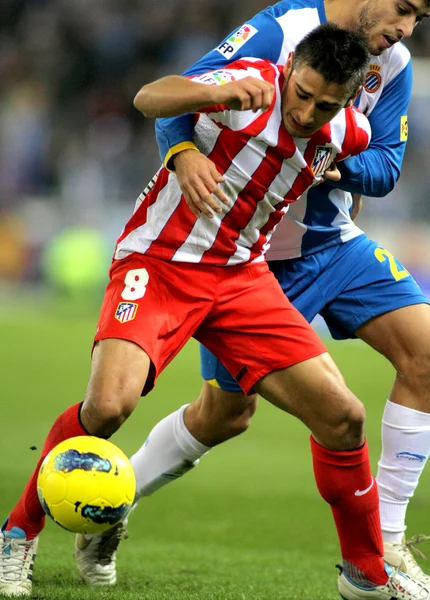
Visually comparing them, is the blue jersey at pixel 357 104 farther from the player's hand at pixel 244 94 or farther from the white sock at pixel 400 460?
the white sock at pixel 400 460

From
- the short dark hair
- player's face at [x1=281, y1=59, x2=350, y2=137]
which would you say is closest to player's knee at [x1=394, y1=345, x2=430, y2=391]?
player's face at [x1=281, y1=59, x2=350, y2=137]

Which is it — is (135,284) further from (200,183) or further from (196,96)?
(196,96)

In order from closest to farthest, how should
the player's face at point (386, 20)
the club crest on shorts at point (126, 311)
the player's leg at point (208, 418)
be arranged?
the club crest on shorts at point (126, 311) < the player's face at point (386, 20) < the player's leg at point (208, 418)

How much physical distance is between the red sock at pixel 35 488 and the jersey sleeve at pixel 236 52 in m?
1.02

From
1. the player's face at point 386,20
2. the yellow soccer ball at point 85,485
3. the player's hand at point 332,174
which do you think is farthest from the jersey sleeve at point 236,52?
the yellow soccer ball at point 85,485

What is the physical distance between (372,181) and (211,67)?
0.87 meters

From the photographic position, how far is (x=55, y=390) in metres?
10.1

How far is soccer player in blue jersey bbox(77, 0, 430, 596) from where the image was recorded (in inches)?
170

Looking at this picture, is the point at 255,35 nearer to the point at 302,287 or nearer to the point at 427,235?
the point at 302,287

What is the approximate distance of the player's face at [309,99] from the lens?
3.76 meters

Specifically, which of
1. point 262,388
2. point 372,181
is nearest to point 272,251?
point 372,181

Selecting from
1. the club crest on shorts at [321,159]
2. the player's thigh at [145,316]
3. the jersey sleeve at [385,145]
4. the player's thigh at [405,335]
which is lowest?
the player's thigh at [405,335]

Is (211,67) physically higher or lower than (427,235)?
higher

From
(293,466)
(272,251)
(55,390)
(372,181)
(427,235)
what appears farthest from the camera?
(427,235)
